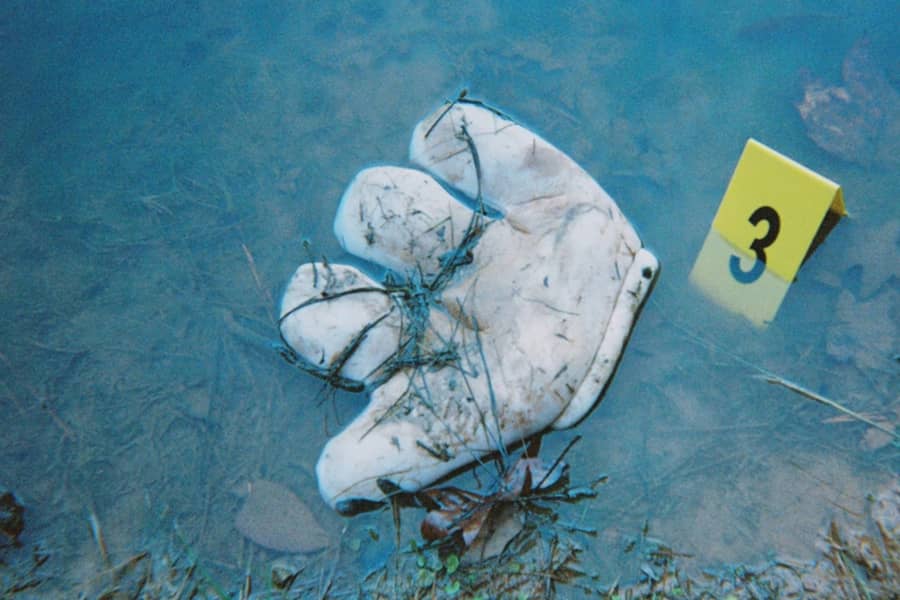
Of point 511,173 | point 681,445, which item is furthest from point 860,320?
point 511,173

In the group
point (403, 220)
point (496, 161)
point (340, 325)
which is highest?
point (496, 161)

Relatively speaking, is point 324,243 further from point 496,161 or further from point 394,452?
point 394,452

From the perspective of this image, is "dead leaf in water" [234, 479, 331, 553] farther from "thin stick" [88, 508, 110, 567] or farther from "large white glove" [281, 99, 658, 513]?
"thin stick" [88, 508, 110, 567]

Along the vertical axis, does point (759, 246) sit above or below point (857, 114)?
below

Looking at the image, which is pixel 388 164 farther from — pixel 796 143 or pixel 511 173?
pixel 796 143

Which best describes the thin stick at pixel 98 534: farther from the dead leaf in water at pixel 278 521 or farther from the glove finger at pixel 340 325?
the glove finger at pixel 340 325

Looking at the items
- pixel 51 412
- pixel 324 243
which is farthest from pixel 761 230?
pixel 51 412

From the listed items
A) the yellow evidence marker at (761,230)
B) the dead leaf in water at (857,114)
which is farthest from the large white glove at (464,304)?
the dead leaf in water at (857,114)
